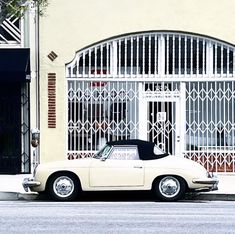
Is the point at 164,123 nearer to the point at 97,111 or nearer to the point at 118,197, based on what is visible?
the point at 97,111

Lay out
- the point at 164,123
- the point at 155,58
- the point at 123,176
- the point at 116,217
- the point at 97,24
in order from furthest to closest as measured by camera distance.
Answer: the point at 164,123
the point at 155,58
the point at 97,24
the point at 123,176
the point at 116,217

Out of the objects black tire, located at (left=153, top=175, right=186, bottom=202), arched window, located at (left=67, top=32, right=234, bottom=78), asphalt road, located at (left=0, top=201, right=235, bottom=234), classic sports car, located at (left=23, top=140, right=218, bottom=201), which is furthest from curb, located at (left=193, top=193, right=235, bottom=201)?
arched window, located at (left=67, top=32, right=234, bottom=78)

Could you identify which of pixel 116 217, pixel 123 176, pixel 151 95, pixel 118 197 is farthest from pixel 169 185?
pixel 151 95

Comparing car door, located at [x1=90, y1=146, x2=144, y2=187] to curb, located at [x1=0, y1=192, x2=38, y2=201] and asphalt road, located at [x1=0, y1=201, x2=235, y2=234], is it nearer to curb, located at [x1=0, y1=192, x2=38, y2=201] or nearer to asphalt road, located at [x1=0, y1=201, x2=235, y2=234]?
asphalt road, located at [x1=0, y1=201, x2=235, y2=234]

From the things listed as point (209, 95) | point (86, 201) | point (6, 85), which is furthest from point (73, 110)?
point (86, 201)

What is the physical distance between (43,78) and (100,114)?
196 centimetres

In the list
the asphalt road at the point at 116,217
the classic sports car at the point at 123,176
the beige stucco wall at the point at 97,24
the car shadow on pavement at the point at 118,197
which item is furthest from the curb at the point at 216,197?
the beige stucco wall at the point at 97,24

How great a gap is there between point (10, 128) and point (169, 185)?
6913 mm

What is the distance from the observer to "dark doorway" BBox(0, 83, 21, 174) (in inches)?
789

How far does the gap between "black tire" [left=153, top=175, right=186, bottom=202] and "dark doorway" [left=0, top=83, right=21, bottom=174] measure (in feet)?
21.4

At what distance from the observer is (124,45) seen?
2023cm

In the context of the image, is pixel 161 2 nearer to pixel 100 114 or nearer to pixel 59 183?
pixel 100 114

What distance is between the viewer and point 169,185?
14766 mm

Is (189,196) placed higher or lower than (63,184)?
lower
